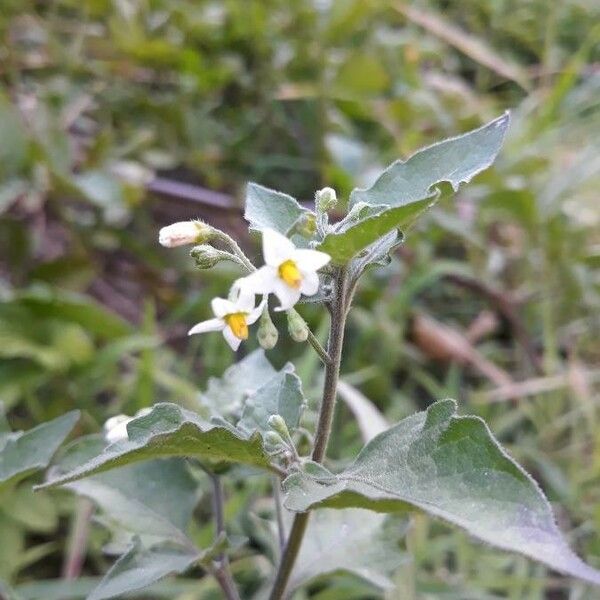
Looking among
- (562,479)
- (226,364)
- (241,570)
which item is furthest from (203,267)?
(562,479)

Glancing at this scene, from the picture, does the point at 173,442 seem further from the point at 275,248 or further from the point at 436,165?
the point at 436,165

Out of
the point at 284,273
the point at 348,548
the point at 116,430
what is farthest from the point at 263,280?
the point at 348,548

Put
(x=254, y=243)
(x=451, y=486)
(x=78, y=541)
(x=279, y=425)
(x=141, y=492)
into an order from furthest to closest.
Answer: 1. (x=254, y=243)
2. (x=78, y=541)
3. (x=141, y=492)
4. (x=279, y=425)
5. (x=451, y=486)

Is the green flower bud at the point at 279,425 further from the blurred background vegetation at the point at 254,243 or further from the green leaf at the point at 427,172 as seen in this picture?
the blurred background vegetation at the point at 254,243

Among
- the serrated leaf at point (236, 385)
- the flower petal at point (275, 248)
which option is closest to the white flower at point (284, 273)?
the flower petal at point (275, 248)

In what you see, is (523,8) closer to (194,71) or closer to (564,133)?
(564,133)

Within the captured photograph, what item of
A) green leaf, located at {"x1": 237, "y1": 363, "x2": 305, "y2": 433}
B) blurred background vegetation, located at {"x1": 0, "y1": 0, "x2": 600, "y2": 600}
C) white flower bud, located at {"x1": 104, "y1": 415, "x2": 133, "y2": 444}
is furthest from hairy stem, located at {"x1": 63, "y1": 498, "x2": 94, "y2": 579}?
green leaf, located at {"x1": 237, "y1": 363, "x2": 305, "y2": 433}

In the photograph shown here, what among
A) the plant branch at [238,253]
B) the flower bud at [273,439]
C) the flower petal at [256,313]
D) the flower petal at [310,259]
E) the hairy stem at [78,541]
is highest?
the flower petal at [310,259]
